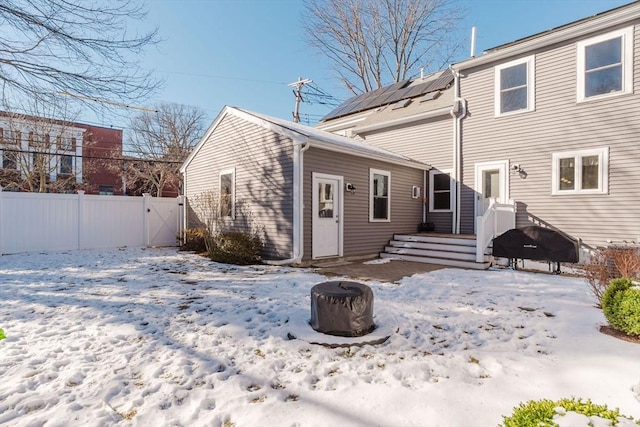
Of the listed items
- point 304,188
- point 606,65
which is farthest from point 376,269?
point 606,65

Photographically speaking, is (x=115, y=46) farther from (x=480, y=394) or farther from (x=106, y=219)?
(x=106, y=219)

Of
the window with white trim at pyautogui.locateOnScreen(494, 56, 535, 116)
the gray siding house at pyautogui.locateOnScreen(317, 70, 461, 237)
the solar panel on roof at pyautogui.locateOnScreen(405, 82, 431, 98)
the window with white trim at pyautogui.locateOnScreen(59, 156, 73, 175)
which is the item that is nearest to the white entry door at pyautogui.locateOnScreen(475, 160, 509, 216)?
the gray siding house at pyautogui.locateOnScreen(317, 70, 461, 237)

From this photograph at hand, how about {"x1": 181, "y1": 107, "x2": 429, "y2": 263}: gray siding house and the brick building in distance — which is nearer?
{"x1": 181, "y1": 107, "x2": 429, "y2": 263}: gray siding house

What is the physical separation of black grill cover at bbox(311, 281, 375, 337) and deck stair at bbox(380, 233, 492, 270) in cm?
534

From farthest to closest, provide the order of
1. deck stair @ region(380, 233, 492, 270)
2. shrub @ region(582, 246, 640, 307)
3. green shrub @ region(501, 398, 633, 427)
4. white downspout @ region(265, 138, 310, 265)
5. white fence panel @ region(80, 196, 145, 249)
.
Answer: white fence panel @ region(80, 196, 145, 249), deck stair @ region(380, 233, 492, 270), white downspout @ region(265, 138, 310, 265), shrub @ region(582, 246, 640, 307), green shrub @ region(501, 398, 633, 427)

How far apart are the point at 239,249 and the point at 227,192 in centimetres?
270

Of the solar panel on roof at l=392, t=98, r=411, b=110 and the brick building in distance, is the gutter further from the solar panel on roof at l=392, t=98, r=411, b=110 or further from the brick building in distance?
the brick building in distance

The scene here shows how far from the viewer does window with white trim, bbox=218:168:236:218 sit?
1005 centimetres

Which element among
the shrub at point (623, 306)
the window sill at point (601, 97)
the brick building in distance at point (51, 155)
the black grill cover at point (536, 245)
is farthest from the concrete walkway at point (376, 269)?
the brick building in distance at point (51, 155)

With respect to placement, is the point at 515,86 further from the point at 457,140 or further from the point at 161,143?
the point at 161,143

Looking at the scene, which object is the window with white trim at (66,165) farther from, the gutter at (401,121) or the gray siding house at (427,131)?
the gutter at (401,121)

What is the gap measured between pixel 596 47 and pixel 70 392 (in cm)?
1180

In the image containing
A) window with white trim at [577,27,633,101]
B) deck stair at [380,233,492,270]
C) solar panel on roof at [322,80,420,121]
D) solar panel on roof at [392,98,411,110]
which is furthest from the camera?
solar panel on roof at [322,80,420,121]

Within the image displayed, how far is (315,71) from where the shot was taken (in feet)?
70.8
